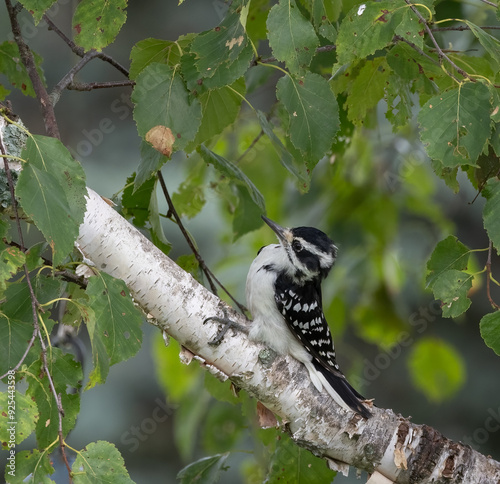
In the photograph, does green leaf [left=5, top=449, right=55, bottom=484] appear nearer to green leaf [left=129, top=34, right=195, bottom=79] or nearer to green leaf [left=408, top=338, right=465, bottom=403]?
green leaf [left=129, top=34, right=195, bottom=79]

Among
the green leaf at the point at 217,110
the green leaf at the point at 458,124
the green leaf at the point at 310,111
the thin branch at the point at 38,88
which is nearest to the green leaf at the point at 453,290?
the green leaf at the point at 458,124

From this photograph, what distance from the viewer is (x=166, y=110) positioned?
1.85 meters

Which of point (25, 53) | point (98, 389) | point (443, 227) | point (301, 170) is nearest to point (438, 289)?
point (301, 170)

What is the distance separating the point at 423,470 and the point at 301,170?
3.27 feet

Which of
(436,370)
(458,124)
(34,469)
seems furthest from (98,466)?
(436,370)

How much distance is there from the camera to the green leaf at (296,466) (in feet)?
7.97

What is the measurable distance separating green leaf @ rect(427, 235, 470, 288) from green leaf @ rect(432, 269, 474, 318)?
14cm

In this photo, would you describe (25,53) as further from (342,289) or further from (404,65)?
(342,289)

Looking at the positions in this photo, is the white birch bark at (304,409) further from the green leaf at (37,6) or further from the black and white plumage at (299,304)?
the green leaf at (37,6)

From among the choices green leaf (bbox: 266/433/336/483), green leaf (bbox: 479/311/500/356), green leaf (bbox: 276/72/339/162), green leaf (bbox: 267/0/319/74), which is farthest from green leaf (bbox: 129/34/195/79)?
green leaf (bbox: 266/433/336/483)

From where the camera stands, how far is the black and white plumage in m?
2.27

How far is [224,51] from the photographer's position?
1.73m

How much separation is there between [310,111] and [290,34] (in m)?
0.28

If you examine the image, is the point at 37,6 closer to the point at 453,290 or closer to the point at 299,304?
the point at 453,290
